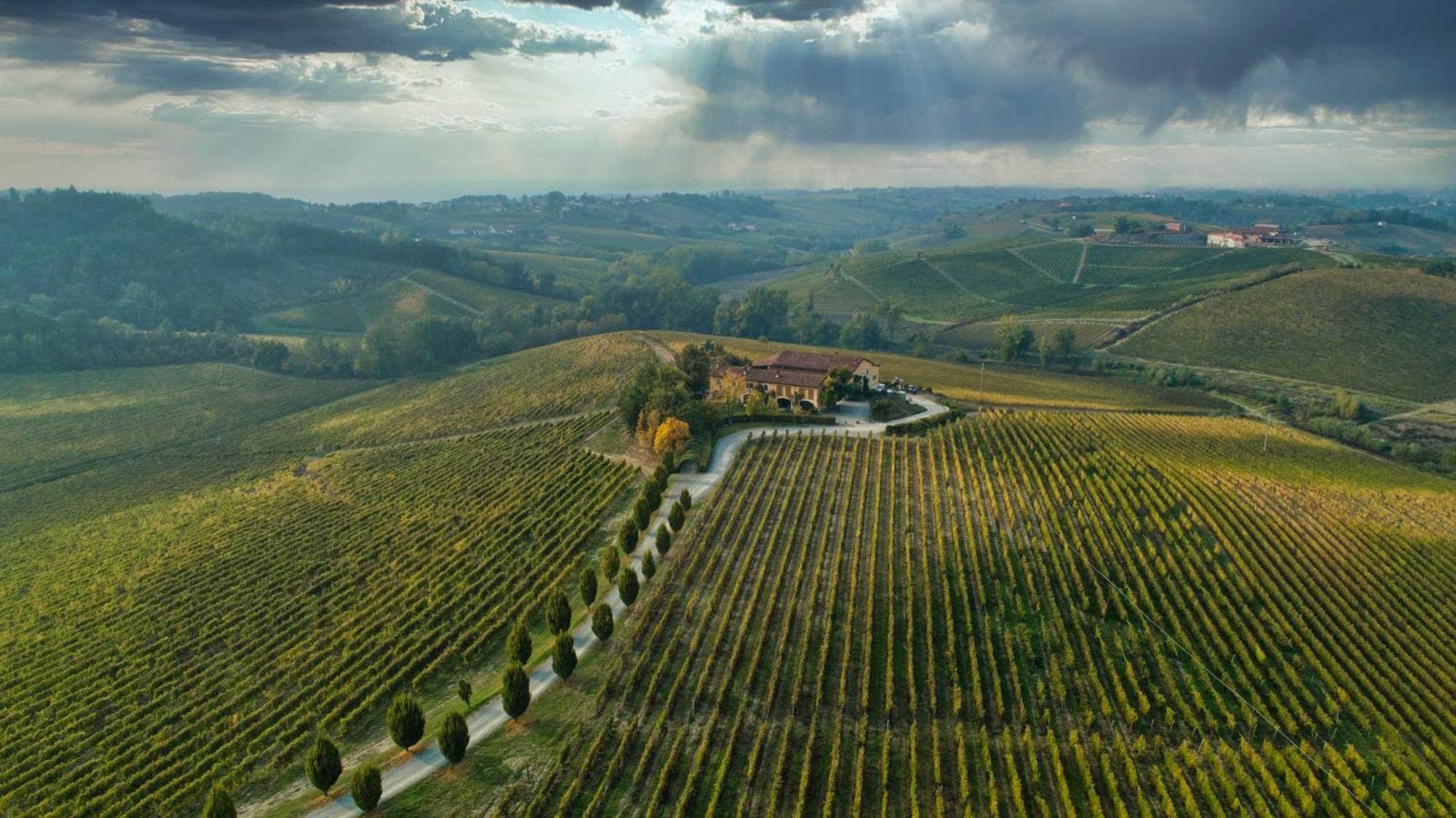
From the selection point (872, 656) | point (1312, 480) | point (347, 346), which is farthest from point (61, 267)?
point (1312, 480)

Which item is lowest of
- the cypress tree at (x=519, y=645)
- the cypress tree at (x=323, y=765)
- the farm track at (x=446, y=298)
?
the cypress tree at (x=323, y=765)

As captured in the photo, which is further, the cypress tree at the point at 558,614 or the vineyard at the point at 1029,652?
the cypress tree at the point at 558,614

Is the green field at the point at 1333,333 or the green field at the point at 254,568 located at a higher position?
the green field at the point at 1333,333

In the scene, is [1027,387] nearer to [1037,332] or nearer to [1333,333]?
[1037,332]

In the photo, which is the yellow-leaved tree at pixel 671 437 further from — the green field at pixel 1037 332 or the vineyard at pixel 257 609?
the green field at pixel 1037 332

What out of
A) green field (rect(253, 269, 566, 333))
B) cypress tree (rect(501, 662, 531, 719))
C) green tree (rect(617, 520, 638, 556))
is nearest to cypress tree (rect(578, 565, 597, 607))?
green tree (rect(617, 520, 638, 556))

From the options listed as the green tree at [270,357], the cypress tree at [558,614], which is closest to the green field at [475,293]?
the green tree at [270,357]

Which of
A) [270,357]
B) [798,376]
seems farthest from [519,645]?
[270,357]
